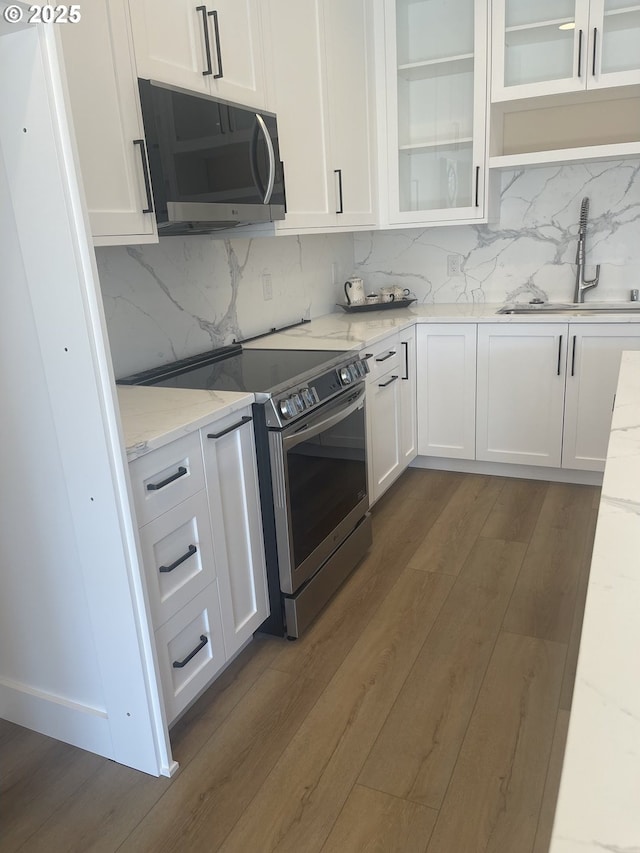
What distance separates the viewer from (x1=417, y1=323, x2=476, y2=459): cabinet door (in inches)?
134

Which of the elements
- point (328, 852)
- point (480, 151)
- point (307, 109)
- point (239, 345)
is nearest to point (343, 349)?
point (239, 345)

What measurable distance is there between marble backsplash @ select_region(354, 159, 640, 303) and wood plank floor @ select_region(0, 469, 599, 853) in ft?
5.56

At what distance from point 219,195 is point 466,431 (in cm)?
196

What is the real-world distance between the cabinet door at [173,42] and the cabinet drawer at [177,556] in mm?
1235

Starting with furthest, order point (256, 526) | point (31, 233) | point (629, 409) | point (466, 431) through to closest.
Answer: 1. point (466, 431)
2. point (256, 526)
3. point (629, 409)
4. point (31, 233)

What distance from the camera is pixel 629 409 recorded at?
1.58 metres

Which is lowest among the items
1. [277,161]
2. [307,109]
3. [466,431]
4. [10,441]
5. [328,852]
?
[328,852]

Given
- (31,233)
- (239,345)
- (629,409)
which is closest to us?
(31,233)

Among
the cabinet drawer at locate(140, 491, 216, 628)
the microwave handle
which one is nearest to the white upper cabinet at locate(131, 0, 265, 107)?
the microwave handle

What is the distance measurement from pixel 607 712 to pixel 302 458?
1.56 meters

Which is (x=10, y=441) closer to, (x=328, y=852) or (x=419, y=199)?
(x=328, y=852)

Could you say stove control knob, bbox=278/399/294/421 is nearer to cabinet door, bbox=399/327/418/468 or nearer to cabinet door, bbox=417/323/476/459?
cabinet door, bbox=399/327/418/468

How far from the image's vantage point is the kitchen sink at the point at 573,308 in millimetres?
3379

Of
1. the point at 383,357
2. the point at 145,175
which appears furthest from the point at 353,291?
the point at 145,175
